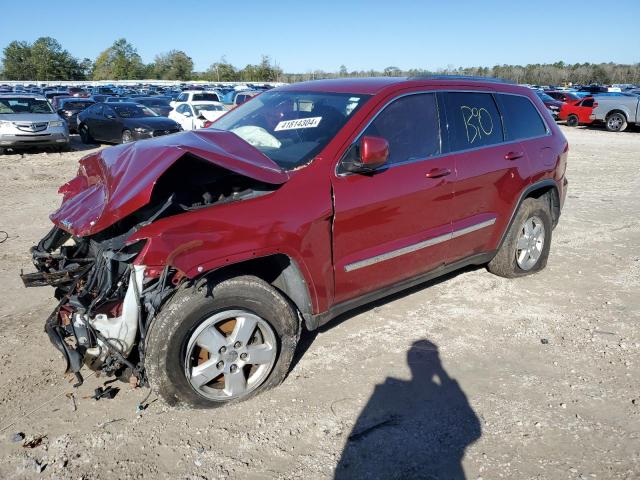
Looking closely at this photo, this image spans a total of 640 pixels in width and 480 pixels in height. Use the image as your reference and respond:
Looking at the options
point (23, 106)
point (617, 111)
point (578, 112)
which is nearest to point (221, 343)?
point (23, 106)

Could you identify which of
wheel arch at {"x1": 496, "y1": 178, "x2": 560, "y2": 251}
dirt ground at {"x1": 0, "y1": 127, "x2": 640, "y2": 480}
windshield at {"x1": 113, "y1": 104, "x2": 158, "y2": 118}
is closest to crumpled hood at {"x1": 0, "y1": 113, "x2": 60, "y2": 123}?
windshield at {"x1": 113, "y1": 104, "x2": 158, "y2": 118}

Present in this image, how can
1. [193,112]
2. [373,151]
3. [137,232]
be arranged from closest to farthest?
1. [137,232]
2. [373,151]
3. [193,112]

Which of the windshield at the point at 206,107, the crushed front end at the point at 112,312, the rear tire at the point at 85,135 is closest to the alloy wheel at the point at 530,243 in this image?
the crushed front end at the point at 112,312

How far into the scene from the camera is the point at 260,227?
9.34 ft

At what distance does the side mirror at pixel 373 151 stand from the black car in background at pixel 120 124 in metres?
12.3

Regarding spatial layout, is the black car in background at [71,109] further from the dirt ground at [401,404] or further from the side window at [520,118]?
the side window at [520,118]

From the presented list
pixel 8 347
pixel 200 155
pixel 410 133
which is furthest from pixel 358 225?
pixel 8 347

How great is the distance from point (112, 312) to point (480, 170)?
292 centimetres

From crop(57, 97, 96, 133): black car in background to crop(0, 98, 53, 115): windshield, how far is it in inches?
189

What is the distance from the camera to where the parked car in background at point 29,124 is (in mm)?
12648

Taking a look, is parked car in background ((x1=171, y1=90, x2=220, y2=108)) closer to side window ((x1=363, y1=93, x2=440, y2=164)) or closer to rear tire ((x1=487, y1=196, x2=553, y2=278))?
rear tire ((x1=487, y1=196, x2=553, y2=278))

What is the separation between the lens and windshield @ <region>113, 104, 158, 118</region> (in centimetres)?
1545

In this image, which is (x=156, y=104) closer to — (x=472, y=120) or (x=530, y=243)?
(x=530, y=243)

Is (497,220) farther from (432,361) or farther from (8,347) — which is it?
(8,347)
